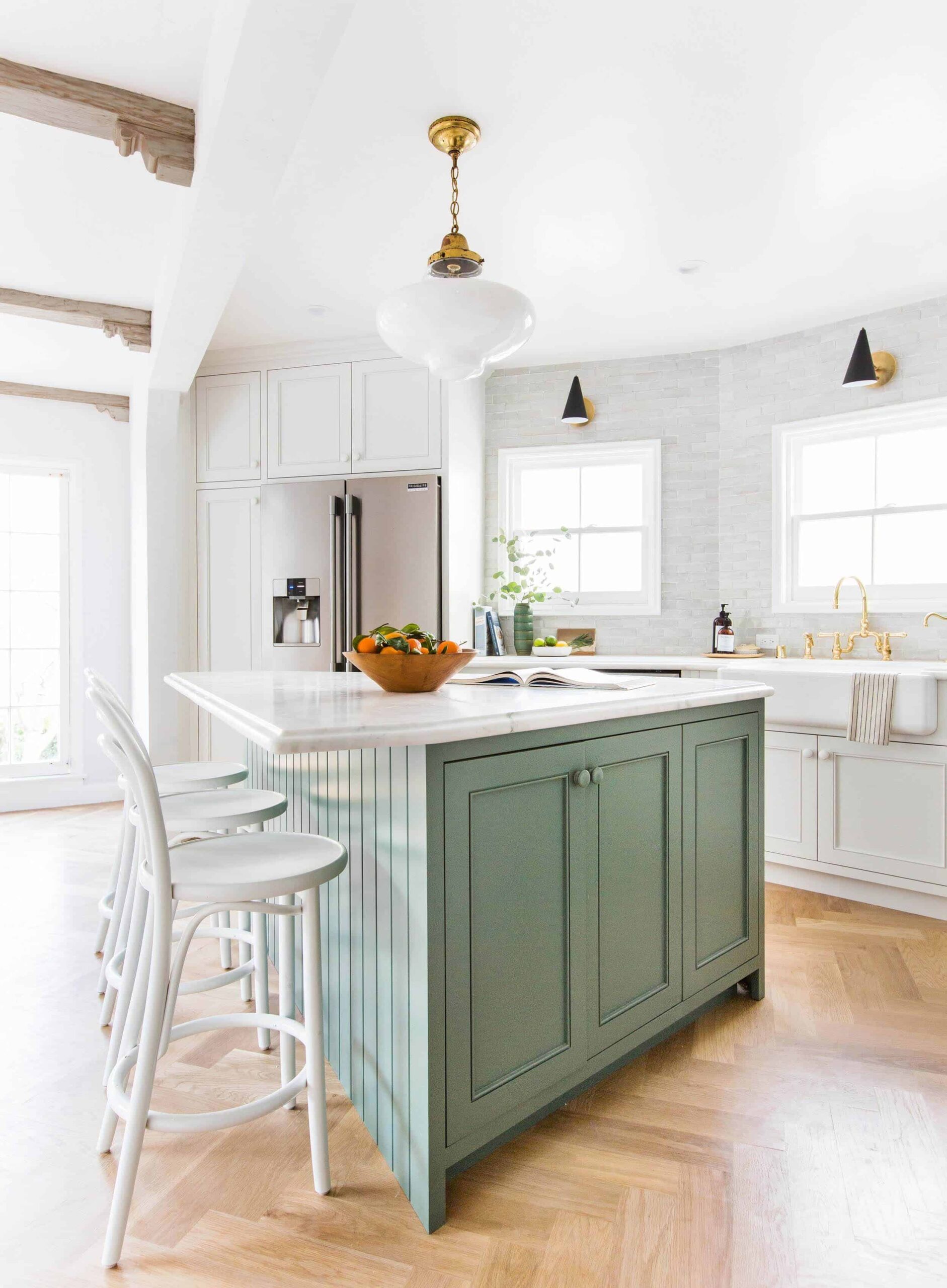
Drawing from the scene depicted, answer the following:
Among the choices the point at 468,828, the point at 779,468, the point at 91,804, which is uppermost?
the point at 779,468

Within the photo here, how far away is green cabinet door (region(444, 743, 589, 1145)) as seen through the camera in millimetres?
1460

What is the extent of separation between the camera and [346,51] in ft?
7.04

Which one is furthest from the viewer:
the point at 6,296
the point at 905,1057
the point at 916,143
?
the point at 6,296

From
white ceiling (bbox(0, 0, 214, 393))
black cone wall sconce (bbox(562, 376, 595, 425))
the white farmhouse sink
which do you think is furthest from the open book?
black cone wall sconce (bbox(562, 376, 595, 425))

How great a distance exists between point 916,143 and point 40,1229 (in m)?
3.53

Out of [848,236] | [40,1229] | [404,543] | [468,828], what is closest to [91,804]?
[404,543]

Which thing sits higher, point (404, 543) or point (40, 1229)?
point (404, 543)

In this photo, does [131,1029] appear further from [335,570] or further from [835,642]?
[835,642]

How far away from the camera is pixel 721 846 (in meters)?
2.16

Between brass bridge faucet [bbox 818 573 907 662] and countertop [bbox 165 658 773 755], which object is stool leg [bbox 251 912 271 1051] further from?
brass bridge faucet [bbox 818 573 907 662]

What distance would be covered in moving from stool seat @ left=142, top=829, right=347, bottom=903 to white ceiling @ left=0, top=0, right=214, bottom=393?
1.96m

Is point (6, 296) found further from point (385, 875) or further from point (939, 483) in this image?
point (939, 483)

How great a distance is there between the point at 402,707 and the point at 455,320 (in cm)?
95

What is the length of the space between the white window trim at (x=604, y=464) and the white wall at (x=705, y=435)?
3 centimetres
